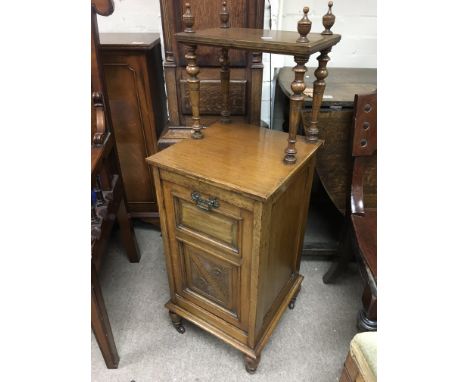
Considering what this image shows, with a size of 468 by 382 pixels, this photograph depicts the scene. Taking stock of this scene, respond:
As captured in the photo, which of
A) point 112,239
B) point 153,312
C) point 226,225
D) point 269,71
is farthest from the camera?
point 112,239

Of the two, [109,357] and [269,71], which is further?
[269,71]

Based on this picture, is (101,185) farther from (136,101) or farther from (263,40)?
(263,40)

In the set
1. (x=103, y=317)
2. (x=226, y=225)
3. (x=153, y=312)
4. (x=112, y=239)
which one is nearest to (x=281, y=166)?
(x=226, y=225)

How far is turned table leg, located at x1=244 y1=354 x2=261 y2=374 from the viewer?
1.31 metres

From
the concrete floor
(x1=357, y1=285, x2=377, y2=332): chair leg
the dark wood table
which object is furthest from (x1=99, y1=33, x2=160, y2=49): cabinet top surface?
(x1=357, y1=285, x2=377, y2=332): chair leg

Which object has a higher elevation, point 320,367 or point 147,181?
point 147,181

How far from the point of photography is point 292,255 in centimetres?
144

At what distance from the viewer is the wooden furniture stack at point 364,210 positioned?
1.22 meters

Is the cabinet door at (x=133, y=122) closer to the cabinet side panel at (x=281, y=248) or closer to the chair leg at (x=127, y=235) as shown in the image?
the chair leg at (x=127, y=235)

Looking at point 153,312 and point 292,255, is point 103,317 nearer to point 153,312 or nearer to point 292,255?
point 153,312

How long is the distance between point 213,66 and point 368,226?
0.95 metres

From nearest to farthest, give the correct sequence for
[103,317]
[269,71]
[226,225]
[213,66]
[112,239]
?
[226,225] < [103,317] < [213,66] < [269,71] < [112,239]

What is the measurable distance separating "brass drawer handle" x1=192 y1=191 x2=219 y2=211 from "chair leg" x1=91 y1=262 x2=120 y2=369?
1.37ft

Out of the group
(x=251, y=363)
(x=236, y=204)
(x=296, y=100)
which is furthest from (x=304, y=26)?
(x=251, y=363)
